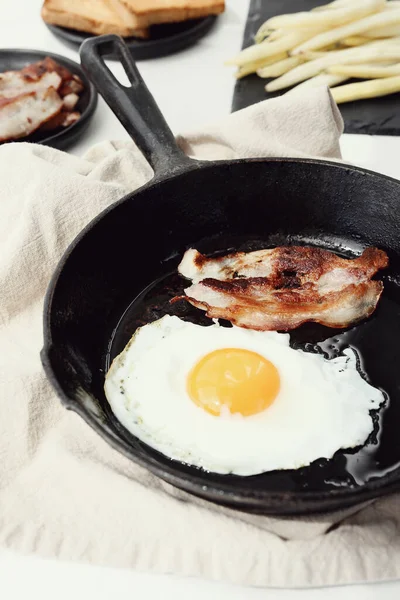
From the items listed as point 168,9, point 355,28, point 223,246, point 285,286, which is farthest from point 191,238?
point 168,9

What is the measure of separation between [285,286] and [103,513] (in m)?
0.69

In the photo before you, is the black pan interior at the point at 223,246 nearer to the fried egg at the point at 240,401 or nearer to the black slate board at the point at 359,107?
the fried egg at the point at 240,401

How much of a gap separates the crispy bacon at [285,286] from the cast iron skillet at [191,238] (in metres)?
0.04

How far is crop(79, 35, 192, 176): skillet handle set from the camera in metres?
1.68

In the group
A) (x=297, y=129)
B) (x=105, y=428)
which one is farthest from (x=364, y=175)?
(x=105, y=428)

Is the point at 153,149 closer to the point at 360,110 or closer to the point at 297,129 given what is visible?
the point at 297,129

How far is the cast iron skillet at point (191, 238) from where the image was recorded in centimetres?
134

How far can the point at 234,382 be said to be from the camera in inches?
49.9

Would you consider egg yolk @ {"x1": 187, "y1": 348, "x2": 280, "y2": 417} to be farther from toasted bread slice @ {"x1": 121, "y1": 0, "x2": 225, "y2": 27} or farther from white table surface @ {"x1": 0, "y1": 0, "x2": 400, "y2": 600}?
toasted bread slice @ {"x1": 121, "y1": 0, "x2": 225, "y2": 27}

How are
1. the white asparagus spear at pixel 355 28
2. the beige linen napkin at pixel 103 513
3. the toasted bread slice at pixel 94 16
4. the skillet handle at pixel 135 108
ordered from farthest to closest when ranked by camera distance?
the toasted bread slice at pixel 94 16, the white asparagus spear at pixel 355 28, the skillet handle at pixel 135 108, the beige linen napkin at pixel 103 513

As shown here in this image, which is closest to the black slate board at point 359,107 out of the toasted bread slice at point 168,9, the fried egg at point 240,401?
the toasted bread slice at point 168,9

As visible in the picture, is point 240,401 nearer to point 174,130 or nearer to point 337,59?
point 174,130

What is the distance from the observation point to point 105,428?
3.44ft

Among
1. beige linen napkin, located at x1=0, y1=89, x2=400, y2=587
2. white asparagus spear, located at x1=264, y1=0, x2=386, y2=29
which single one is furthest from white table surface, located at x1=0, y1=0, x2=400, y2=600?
white asparagus spear, located at x1=264, y1=0, x2=386, y2=29
